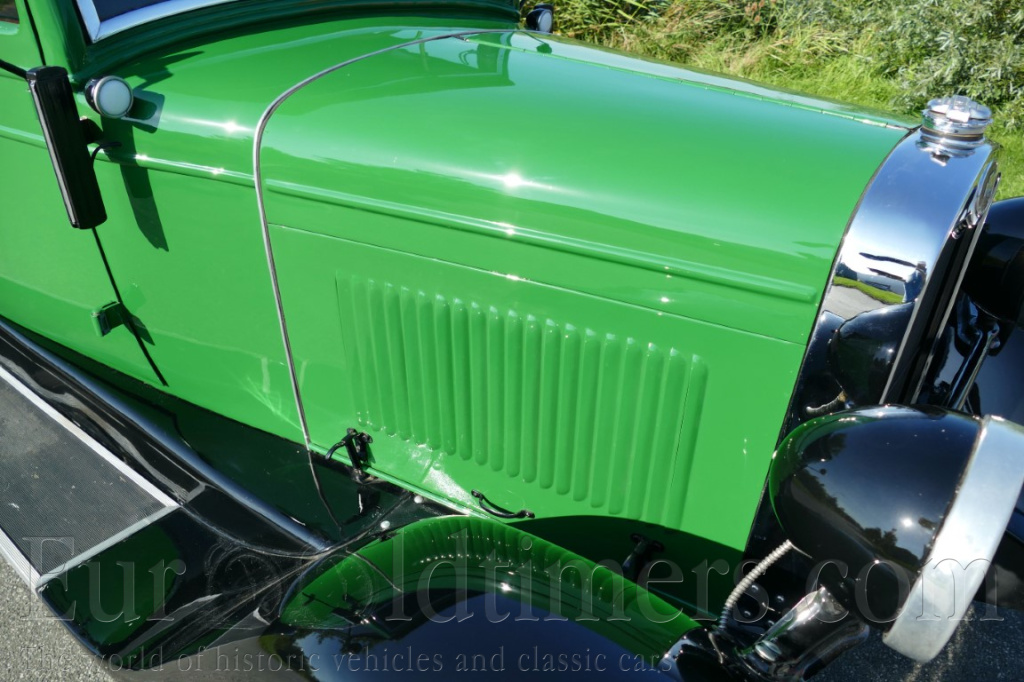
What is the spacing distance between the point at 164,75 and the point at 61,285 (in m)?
0.76

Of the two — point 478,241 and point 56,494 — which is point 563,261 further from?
point 56,494

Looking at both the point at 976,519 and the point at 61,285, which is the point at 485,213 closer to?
the point at 976,519

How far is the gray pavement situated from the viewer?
86.4 inches

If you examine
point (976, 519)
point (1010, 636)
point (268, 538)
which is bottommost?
point (1010, 636)

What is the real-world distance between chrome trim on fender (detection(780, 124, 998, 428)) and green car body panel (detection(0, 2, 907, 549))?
3cm

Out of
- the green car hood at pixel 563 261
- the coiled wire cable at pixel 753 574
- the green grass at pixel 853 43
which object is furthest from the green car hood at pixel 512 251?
the green grass at pixel 853 43

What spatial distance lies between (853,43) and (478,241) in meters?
5.36

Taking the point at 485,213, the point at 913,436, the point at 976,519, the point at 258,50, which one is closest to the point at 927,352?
the point at 913,436

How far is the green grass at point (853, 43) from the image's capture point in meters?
4.88

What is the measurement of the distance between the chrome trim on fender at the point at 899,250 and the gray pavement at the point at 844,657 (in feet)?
3.82

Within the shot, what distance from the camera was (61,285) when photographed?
90.0 inches

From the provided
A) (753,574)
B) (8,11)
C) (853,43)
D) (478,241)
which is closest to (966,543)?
(753,574)

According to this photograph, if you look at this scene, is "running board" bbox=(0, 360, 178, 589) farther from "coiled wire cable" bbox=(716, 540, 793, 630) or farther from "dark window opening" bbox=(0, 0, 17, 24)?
"coiled wire cable" bbox=(716, 540, 793, 630)

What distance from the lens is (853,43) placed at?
594 cm
